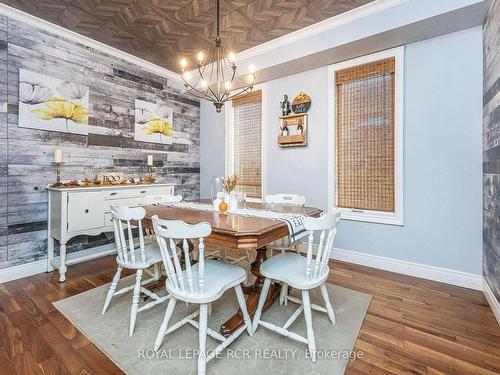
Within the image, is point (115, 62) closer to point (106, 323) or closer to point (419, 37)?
point (106, 323)

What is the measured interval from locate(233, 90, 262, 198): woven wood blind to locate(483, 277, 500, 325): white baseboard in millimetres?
2809

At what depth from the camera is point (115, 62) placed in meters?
3.62

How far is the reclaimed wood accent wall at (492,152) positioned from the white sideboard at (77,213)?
12.2ft

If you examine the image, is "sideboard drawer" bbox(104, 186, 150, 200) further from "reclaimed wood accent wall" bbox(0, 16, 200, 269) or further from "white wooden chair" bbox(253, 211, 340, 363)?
"white wooden chair" bbox(253, 211, 340, 363)

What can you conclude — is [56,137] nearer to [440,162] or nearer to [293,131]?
[293,131]

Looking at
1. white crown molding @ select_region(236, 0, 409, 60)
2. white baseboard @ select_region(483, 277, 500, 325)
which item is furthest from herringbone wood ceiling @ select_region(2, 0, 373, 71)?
white baseboard @ select_region(483, 277, 500, 325)

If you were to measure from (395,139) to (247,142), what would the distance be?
2223mm

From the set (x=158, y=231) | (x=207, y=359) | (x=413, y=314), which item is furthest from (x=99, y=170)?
(x=413, y=314)

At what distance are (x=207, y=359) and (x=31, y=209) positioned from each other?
2729 millimetres

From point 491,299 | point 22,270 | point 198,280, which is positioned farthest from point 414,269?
point 22,270

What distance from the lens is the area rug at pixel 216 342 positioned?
1.54 meters

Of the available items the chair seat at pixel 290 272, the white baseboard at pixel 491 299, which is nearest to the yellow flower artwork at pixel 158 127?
the chair seat at pixel 290 272

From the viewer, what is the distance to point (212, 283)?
1.59 meters

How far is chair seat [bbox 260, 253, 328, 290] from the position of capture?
1.65 metres
